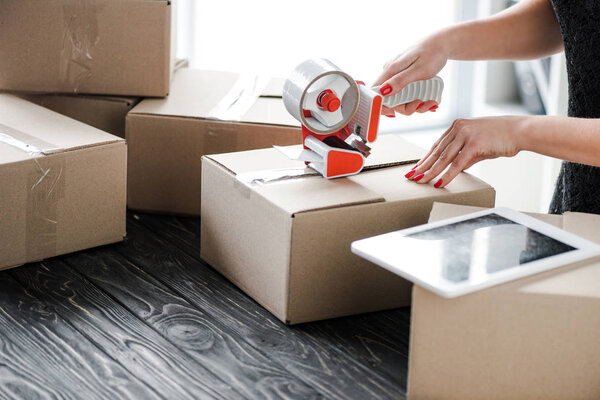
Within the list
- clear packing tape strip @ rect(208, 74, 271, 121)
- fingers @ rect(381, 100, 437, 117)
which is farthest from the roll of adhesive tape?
clear packing tape strip @ rect(208, 74, 271, 121)

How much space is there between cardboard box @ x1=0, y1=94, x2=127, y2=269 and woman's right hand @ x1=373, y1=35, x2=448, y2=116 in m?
0.46

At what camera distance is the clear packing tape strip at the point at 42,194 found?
4.37 feet

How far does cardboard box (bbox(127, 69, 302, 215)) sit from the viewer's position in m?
1.54

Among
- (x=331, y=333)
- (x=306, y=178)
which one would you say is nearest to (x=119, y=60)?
(x=306, y=178)

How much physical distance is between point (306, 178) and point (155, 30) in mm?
536

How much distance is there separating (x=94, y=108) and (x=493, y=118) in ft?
2.69

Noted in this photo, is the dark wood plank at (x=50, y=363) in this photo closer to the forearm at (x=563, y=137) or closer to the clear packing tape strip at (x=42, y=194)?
the clear packing tape strip at (x=42, y=194)

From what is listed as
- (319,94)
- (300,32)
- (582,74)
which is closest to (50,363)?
(319,94)

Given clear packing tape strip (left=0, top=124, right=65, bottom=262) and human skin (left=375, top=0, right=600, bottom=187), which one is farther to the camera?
clear packing tape strip (left=0, top=124, right=65, bottom=262)

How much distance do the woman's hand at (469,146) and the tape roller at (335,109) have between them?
96 mm

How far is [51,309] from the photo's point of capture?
3.92 ft

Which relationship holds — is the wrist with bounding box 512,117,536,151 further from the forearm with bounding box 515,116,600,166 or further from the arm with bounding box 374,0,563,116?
the arm with bounding box 374,0,563,116

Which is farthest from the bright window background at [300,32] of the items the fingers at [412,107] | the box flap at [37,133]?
the fingers at [412,107]

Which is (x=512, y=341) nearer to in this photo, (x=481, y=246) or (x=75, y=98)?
(x=481, y=246)
